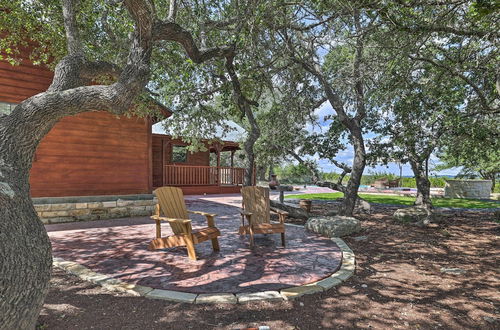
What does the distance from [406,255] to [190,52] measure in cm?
484

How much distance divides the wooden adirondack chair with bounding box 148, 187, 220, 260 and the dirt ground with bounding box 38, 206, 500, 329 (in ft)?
4.03

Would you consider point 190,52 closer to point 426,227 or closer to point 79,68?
point 79,68

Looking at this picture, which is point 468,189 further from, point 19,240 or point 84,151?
point 19,240

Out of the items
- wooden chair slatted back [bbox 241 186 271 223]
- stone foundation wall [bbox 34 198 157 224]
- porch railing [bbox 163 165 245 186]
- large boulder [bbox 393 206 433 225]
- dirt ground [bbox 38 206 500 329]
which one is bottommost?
dirt ground [bbox 38 206 500 329]

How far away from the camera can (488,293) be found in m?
3.03

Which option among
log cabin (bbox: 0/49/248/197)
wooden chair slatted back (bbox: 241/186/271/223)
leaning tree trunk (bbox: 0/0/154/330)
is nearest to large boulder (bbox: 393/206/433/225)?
wooden chair slatted back (bbox: 241/186/271/223)

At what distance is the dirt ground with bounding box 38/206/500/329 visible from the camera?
2334 mm

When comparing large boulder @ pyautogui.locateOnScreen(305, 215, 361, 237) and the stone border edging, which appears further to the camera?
large boulder @ pyautogui.locateOnScreen(305, 215, 361, 237)

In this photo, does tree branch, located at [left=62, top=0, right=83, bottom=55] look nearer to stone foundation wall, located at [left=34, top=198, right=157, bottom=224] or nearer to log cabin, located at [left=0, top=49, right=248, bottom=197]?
log cabin, located at [left=0, top=49, right=248, bottom=197]

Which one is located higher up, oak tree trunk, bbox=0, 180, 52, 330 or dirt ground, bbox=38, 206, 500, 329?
oak tree trunk, bbox=0, 180, 52, 330

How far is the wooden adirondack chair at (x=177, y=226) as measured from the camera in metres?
3.92

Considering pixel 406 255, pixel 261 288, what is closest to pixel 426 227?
→ pixel 406 255

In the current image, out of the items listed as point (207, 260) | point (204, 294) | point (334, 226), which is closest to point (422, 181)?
point (334, 226)

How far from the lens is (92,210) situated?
23.3 feet
